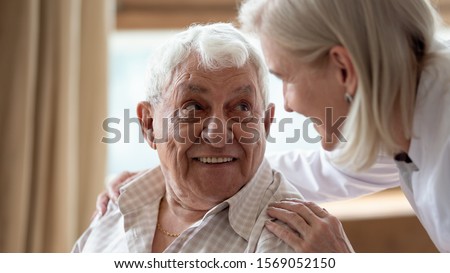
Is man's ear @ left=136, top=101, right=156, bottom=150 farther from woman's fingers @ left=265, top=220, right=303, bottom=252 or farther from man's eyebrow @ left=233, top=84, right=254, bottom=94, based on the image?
woman's fingers @ left=265, top=220, right=303, bottom=252

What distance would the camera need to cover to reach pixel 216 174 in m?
1.60

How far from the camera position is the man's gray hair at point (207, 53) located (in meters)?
1.58

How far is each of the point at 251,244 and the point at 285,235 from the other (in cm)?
10

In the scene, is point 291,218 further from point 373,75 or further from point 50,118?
point 50,118

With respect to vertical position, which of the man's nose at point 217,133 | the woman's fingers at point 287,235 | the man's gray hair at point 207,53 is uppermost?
the man's gray hair at point 207,53

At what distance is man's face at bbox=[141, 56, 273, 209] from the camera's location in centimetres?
159

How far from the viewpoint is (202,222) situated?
160 cm

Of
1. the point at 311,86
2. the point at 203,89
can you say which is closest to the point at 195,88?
the point at 203,89

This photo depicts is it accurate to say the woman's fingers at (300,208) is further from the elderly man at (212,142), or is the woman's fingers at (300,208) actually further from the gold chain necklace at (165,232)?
the gold chain necklace at (165,232)

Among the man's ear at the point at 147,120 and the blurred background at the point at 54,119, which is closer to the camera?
the man's ear at the point at 147,120

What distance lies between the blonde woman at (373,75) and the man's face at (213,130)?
0.65 feet

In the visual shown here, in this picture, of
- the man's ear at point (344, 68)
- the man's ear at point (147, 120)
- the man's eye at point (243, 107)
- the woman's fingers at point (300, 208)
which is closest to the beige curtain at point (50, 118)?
the man's ear at point (147, 120)

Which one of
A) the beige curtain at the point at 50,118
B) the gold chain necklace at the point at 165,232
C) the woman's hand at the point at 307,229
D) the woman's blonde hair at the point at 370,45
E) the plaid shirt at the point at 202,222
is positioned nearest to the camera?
the woman's blonde hair at the point at 370,45

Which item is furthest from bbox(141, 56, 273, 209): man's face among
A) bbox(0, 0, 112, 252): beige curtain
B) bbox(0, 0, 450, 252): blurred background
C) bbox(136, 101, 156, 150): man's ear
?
bbox(0, 0, 112, 252): beige curtain
